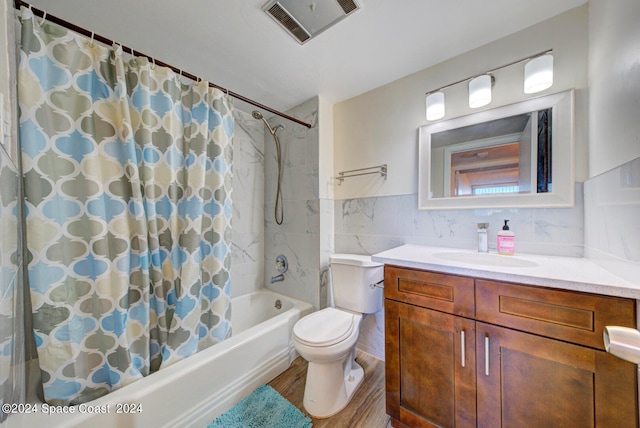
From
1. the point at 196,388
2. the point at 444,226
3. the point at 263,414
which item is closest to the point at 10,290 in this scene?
the point at 196,388

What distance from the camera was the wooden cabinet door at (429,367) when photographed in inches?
38.7

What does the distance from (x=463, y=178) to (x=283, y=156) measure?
5.11 ft

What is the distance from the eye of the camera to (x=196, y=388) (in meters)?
1.20

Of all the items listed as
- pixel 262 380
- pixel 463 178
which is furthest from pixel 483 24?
pixel 262 380

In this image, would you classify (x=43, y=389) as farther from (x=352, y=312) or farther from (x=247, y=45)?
(x=247, y=45)

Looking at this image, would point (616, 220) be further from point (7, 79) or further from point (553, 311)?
point (7, 79)

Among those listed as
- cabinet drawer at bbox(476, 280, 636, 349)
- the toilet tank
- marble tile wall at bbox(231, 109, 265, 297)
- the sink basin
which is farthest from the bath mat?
the sink basin

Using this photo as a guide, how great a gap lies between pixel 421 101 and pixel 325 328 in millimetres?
1727

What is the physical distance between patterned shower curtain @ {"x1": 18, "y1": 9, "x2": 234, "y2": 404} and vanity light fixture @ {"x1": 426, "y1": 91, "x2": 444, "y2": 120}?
143cm

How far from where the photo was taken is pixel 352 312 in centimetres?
165

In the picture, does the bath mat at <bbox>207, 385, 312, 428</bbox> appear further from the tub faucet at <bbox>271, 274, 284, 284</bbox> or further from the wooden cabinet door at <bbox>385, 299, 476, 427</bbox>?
the tub faucet at <bbox>271, 274, 284, 284</bbox>

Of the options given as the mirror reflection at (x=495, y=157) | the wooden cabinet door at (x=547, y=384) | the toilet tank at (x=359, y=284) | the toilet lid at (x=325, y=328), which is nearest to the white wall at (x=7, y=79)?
the toilet lid at (x=325, y=328)

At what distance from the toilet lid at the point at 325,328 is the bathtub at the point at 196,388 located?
31cm

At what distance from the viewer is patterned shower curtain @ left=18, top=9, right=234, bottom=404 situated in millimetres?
958
